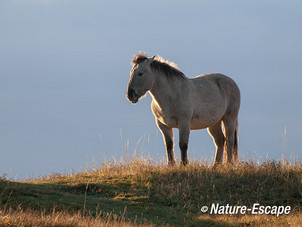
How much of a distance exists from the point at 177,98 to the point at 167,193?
2.81 meters

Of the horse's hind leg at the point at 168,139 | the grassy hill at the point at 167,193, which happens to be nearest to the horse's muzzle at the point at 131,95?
the horse's hind leg at the point at 168,139

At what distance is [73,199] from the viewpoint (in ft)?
30.1

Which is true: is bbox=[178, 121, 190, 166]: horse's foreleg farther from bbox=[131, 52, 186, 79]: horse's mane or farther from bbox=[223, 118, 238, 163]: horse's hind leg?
bbox=[223, 118, 238, 163]: horse's hind leg

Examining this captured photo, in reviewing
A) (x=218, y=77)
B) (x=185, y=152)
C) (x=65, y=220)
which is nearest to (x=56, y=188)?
(x=185, y=152)

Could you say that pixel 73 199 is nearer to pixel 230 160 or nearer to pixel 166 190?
pixel 166 190

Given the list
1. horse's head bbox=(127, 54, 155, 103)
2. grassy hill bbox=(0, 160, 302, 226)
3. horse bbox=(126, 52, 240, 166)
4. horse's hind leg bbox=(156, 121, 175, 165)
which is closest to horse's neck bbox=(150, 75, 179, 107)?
horse bbox=(126, 52, 240, 166)

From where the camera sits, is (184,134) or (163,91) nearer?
(184,134)

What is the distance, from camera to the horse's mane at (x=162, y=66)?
11.7 metres

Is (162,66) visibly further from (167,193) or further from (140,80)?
(167,193)

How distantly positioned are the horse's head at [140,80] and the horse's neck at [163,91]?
0.21 m

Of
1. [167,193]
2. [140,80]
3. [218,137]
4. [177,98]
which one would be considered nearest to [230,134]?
[218,137]

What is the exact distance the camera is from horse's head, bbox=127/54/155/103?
439 inches

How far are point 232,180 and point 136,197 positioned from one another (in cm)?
248

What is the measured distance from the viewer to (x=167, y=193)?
999cm
